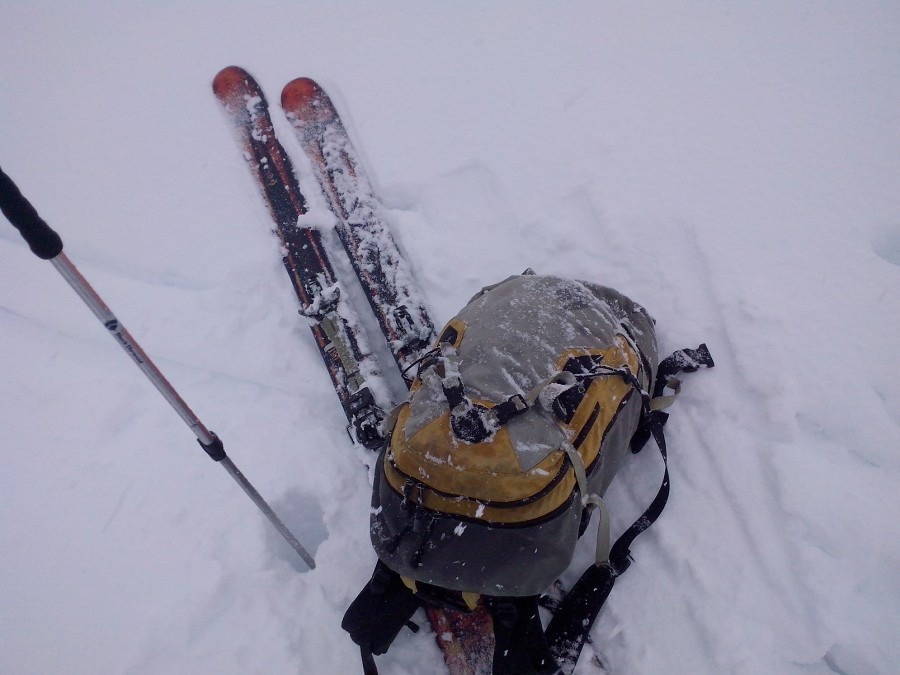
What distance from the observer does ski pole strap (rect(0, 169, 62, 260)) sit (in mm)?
800

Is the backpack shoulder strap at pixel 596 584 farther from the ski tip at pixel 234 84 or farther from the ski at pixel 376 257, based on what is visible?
the ski tip at pixel 234 84

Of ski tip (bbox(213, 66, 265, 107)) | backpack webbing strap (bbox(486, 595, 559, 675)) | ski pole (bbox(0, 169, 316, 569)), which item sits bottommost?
backpack webbing strap (bbox(486, 595, 559, 675))

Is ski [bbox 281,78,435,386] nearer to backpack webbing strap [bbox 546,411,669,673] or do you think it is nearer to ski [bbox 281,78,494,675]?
ski [bbox 281,78,494,675]

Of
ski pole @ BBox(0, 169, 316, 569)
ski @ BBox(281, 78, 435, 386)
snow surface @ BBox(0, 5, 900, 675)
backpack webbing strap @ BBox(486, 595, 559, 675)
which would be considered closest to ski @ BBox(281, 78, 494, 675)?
ski @ BBox(281, 78, 435, 386)

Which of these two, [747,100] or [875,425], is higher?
[747,100]

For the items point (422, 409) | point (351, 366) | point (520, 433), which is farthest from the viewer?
point (351, 366)

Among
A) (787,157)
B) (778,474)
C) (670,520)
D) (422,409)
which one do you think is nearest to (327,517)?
(422,409)

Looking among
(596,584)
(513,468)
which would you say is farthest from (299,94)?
(596,584)

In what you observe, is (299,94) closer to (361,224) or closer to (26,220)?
(361,224)

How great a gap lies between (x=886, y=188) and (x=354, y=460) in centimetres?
262

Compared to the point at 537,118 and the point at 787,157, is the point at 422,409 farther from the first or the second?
the point at 787,157

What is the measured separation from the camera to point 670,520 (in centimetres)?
160

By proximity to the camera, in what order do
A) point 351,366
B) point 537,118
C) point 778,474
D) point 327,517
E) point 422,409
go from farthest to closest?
point 537,118, point 351,366, point 327,517, point 778,474, point 422,409

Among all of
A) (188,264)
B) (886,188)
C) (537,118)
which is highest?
(188,264)
